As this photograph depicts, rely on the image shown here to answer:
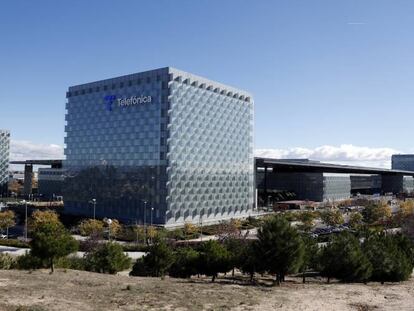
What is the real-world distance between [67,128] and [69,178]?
16645 millimetres

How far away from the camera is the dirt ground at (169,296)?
2970cm

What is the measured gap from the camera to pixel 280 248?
4459cm

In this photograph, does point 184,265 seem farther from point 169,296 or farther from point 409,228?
point 409,228

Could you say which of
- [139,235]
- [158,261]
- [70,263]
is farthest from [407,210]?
[70,263]

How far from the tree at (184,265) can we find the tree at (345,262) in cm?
1384

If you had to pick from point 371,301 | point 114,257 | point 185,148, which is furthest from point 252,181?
point 371,301

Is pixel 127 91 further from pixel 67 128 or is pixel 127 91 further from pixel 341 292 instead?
pixel 341 292

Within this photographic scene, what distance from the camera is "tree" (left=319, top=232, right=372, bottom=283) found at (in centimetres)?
4794

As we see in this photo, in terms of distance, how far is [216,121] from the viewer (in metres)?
142

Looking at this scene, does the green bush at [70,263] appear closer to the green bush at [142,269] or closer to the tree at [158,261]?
the green bush at [142,269]

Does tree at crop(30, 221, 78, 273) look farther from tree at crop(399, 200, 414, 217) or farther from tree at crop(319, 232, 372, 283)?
tree at crop(399, 200, 414, 217)

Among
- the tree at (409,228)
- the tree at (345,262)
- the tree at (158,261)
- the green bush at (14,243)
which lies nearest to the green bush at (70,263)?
the tree at (158,261)

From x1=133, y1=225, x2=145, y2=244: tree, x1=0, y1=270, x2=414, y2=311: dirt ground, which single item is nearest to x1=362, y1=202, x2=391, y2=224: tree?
x1=133, y1=225, x2=145, y2=244: tree

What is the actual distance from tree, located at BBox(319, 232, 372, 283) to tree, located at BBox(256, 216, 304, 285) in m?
4.79
